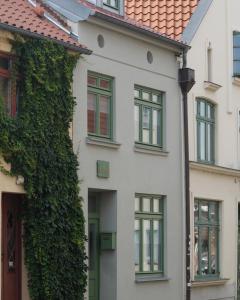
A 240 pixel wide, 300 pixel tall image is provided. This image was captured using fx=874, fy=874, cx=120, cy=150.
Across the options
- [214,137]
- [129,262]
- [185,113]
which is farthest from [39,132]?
[214,137]

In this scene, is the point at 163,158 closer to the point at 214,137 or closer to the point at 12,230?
the point at 214,137

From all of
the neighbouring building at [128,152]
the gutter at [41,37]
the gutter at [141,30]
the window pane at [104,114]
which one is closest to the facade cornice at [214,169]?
the neighbouring building at [128,152]

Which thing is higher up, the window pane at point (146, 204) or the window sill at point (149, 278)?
the window pane at point (146, 204)

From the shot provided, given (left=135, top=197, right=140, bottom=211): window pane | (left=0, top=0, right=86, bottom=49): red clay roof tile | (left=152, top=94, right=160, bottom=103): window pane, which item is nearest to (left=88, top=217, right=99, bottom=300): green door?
(left=135, top=197, right=140, bottom=211): window pane

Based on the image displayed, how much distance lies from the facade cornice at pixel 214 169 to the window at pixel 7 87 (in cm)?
692

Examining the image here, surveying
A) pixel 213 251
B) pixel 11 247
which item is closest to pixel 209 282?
pixel 213 251

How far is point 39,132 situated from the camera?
58.9 feet

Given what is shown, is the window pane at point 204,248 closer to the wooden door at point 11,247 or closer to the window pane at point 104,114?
the window pane at point 104,114

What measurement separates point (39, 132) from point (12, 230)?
2.09 metres

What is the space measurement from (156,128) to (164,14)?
3937 millimetres

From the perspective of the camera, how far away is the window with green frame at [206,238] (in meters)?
23.9

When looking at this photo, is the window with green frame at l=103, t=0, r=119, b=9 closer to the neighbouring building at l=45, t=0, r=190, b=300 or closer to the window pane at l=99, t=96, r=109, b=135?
the neighbouring building at l=45, t=0, r=190, b=300

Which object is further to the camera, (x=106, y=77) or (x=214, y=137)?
(x=214, y=137)

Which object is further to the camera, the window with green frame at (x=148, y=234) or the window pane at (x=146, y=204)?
the window pane at (x=146, y=204)
